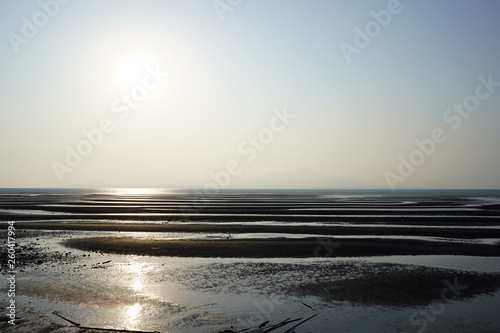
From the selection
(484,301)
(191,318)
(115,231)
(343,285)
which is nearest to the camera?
(191,318)

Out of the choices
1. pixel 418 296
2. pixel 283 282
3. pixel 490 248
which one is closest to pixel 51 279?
pixel 283 282

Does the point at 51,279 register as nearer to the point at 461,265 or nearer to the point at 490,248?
the point at 461,265

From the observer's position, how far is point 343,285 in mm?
15828

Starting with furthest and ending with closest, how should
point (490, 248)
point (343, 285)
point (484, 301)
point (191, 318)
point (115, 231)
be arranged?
1. point (115, 231)
2. point (490, 248)
3. point (343, 285)
4. point (484, 301)
5. point (191, 318)

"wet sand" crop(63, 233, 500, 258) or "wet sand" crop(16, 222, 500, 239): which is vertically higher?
"wet sand" crop(63, 233, 500, 258)

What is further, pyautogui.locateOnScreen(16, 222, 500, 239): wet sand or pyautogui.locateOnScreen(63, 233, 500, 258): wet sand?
pyautogui.locateOnScreen(16, 222, 500, 239): wet sand

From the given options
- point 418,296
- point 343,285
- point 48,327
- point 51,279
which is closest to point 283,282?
point 343,285

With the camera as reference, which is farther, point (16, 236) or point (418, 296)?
point (16, 236)

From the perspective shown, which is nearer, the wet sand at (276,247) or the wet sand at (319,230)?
→ the wet sand at (276,247)

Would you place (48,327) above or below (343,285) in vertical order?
above

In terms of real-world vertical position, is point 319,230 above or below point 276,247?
below

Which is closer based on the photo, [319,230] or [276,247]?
[276,247]

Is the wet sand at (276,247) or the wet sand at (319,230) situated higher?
the wet sand at (276,247)

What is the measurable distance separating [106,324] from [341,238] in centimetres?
2187
